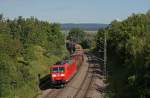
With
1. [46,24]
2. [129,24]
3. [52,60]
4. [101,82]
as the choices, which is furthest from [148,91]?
[46,24]

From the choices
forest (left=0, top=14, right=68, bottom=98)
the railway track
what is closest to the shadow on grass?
forest (left=0, top=14, right=68, bottom=98)

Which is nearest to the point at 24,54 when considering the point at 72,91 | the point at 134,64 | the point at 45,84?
the point at 45,84

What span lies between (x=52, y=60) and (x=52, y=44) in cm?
506

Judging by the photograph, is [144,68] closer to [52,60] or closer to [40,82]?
[40,82]

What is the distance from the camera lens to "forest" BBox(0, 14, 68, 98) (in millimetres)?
42591

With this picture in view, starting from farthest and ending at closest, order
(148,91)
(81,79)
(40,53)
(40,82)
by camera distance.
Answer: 1. (40,53)
2. (81,79)
3. (40,82)
4. (148,91)

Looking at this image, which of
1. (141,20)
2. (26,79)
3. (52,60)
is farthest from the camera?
(52,60)

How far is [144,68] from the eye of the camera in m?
38.6

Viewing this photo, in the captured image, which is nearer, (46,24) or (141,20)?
(141,20)

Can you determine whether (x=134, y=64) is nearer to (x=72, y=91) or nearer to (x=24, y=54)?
(x=72, y=91)

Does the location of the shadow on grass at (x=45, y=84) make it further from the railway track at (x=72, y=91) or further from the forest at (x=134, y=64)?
the forest at (x=134, y=64)

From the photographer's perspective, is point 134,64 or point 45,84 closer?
point 134,64

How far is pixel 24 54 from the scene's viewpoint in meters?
63.2

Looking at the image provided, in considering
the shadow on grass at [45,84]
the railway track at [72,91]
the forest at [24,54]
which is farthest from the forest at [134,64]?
the forest at [24,54]
